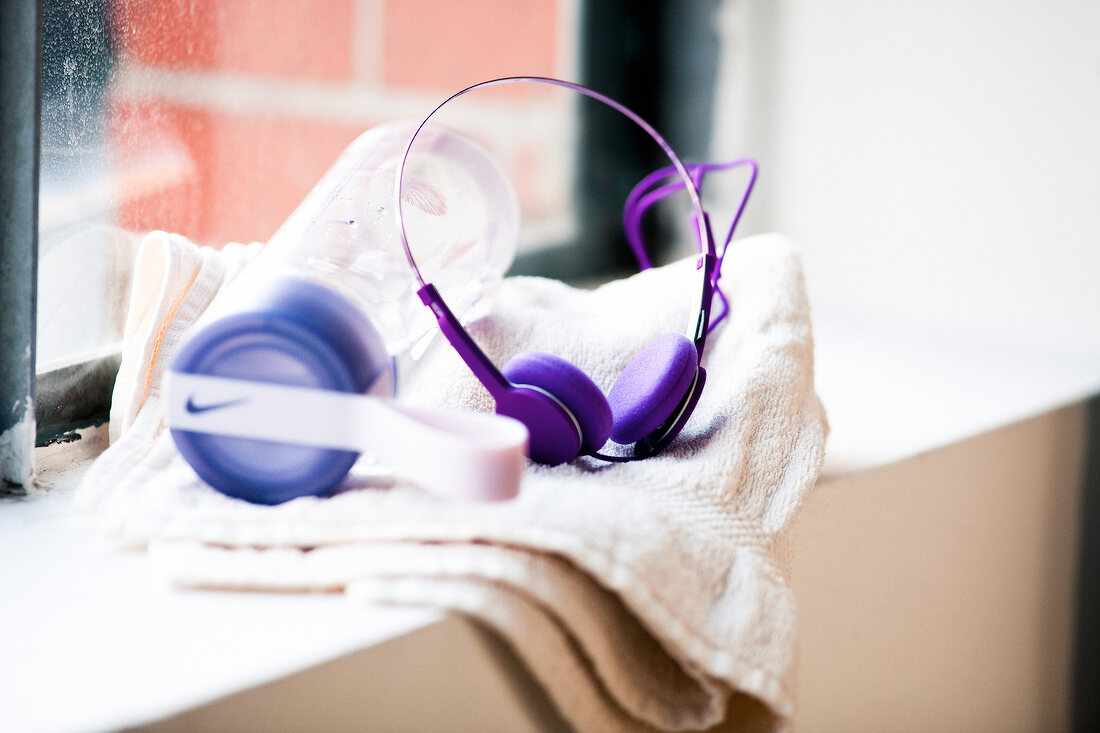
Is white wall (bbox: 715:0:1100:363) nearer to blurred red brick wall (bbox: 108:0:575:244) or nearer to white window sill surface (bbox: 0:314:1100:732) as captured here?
blurred red brick wall (bbox: 108:0:575:244)

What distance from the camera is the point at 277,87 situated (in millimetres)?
949

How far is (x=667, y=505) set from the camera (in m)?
0.49

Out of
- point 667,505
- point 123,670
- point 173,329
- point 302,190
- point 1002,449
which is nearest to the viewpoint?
point 123,670

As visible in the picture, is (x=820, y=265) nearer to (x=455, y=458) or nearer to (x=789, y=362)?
(x=789, y=362)

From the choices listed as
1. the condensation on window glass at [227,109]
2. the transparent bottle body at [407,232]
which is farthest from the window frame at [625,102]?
the transparent bottle body at [407,232]

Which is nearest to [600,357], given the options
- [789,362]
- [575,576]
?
[789,362]

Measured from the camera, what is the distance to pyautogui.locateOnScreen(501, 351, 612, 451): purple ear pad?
1.64ft

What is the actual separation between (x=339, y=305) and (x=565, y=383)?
0.12m

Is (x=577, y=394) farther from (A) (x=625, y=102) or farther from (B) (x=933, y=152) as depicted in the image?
(A) (x=625, y=102)

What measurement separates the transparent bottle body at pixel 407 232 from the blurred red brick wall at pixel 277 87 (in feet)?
0.35

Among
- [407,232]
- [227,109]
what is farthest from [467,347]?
[227,109]

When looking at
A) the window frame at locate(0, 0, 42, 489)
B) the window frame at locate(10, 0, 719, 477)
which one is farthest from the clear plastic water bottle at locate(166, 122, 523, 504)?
the window frame at locate(10, 0, 719, 477)

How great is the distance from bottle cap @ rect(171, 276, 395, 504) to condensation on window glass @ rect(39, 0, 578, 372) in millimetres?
221

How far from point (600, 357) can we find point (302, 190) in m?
0.43
